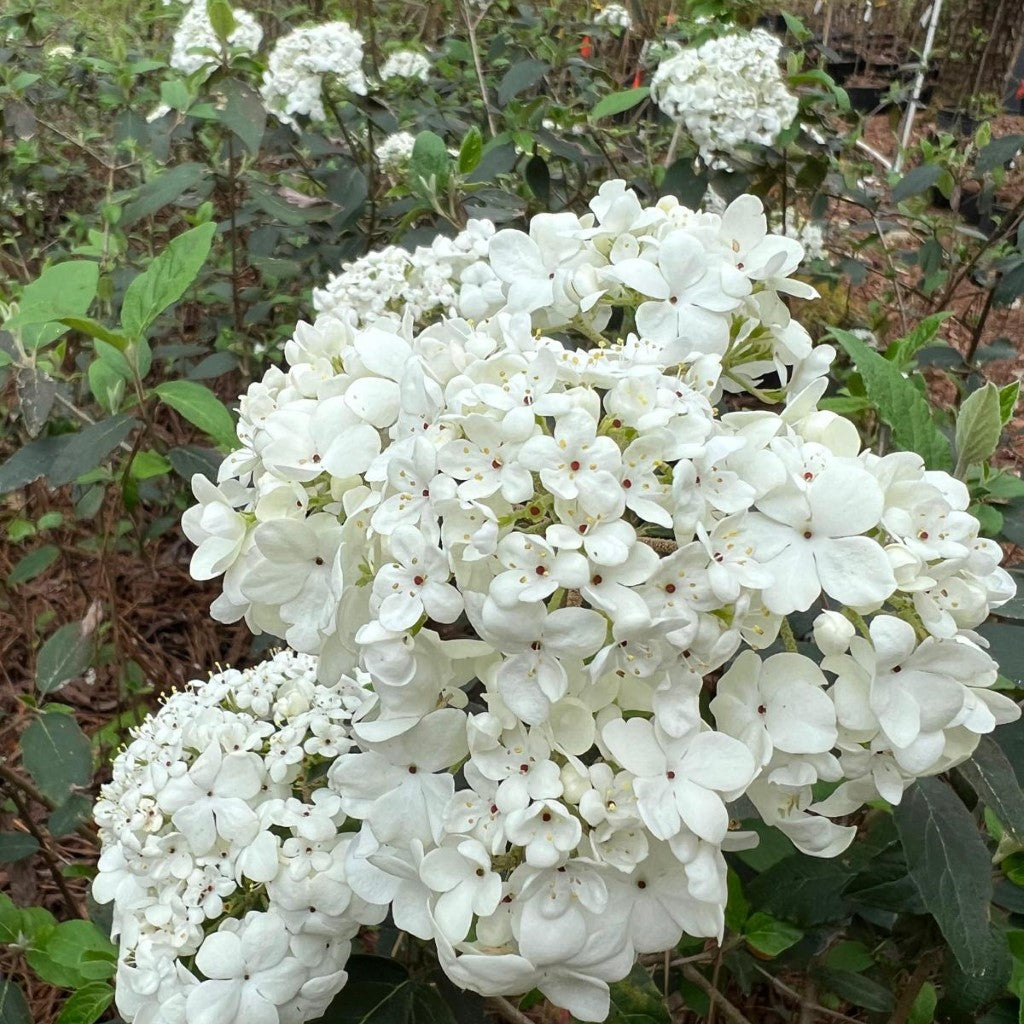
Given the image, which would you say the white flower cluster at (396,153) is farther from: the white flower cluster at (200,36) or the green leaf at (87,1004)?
the green leaf at (87,1004)

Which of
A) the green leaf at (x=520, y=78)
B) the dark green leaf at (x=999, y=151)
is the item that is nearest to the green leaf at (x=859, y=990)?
the dark green leaf at (x=999, y=151)

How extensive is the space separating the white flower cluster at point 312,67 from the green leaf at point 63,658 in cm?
139

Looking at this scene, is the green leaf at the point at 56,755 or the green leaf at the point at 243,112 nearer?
the green leaf at the point at 56,755

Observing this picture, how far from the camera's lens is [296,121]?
267 centimetres

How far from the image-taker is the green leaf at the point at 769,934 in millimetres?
1295

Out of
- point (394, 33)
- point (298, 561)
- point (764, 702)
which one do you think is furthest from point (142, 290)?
point (394, 33)

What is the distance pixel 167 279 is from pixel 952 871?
1220 mm

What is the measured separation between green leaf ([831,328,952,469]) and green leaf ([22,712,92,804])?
129 centimetres

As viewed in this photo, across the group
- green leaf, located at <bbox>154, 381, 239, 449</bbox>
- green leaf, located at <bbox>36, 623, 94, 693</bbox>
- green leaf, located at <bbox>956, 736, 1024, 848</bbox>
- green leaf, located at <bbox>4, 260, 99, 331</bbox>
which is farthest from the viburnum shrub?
green leaf, located at <bbox>36, 623, 94, 693</bbox>

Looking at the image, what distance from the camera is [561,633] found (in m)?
0.77

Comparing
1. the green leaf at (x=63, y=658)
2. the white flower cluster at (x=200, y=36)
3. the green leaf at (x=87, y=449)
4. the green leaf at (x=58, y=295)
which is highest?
the white flower cluster at (x=200, y=36)

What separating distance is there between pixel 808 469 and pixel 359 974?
2.49ft

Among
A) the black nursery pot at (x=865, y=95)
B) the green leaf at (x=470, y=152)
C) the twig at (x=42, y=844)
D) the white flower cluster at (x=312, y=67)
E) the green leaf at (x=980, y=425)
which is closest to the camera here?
the green leaf at (x=980, y=425)

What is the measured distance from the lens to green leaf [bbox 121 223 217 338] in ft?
4.63
